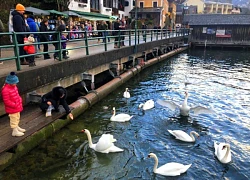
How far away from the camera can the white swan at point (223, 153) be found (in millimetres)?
6273

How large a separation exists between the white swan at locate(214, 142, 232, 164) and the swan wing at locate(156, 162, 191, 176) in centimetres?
124

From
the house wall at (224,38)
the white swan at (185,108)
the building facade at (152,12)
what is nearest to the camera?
the white swan at (185,108)

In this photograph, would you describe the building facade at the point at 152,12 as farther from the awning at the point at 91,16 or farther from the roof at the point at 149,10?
the awning at the point at 91,16

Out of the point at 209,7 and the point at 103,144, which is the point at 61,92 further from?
the point at 209,7

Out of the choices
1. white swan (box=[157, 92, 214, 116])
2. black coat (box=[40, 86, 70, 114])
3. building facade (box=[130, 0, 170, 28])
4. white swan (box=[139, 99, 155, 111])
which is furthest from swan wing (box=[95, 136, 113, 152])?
building facade (box=[130, 0, 170, 28])

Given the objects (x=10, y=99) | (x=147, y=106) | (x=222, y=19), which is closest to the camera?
(x=10, y=99)

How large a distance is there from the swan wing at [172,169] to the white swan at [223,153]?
1.24 meters

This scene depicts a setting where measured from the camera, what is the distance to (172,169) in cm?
572

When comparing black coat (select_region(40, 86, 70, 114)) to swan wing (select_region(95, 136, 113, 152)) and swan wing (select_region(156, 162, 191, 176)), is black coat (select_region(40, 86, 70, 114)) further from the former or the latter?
swan wing (select_region(156, 162, 191, 176))

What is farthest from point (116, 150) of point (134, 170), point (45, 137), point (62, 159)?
point (45, 137)

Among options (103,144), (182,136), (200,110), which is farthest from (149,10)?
(103,144)

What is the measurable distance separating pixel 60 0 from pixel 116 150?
2156 cm

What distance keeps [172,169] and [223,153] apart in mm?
1760

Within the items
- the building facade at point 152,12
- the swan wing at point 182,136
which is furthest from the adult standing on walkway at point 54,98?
the building facade at point 152,12
